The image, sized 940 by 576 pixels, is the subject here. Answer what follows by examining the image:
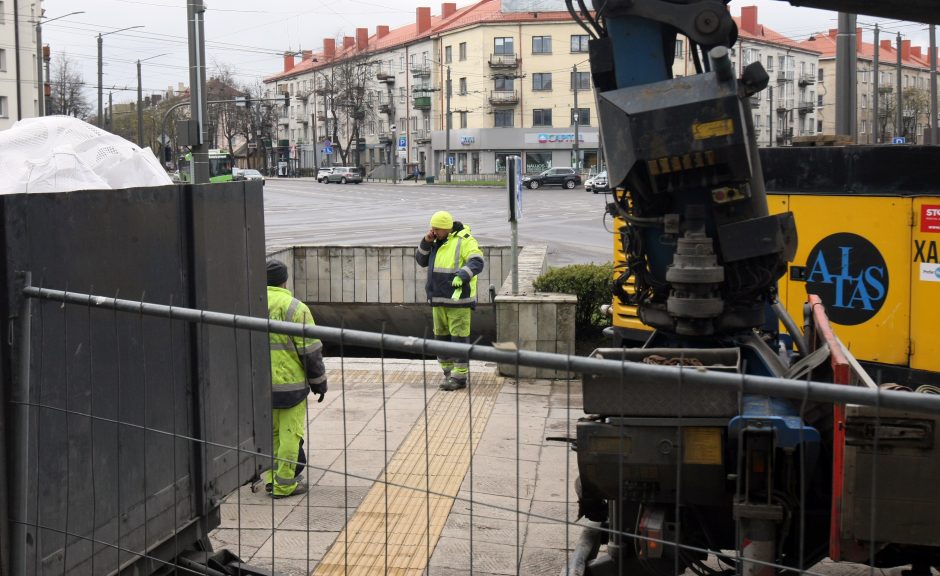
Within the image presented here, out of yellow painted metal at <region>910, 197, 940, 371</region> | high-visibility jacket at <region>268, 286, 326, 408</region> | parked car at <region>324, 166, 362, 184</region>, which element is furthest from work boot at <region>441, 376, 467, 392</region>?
parked car at <region>324, 166, 362, 184</region>

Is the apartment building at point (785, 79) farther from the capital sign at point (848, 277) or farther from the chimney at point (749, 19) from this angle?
the capital sign at point (848, 277)

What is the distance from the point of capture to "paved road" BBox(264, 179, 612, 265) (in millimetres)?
26547

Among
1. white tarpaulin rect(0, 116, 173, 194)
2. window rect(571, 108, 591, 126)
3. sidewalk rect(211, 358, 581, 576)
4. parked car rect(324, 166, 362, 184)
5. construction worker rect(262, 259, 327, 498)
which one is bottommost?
sidewalk rect(211, 358, 581, 576)

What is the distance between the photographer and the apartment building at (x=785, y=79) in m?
91.1

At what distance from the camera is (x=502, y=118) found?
286 ft

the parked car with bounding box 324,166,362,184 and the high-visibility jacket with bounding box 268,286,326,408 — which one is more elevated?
the parked car with bounding box 324,166,362,184

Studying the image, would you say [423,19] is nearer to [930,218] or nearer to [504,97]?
[504,97]

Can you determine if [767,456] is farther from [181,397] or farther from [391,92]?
[391,92]

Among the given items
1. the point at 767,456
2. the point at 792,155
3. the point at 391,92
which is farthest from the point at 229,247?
the point at 391,92

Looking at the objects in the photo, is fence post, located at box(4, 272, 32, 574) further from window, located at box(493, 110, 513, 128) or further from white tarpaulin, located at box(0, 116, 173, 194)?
window, located at box(493, 110, 513, 128)

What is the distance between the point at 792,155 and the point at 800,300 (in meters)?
1.25

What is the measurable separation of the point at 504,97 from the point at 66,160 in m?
83.3

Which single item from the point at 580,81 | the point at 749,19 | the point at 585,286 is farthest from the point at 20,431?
the point at 749,19

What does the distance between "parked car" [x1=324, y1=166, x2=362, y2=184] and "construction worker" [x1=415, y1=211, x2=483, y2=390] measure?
73.3 meters
